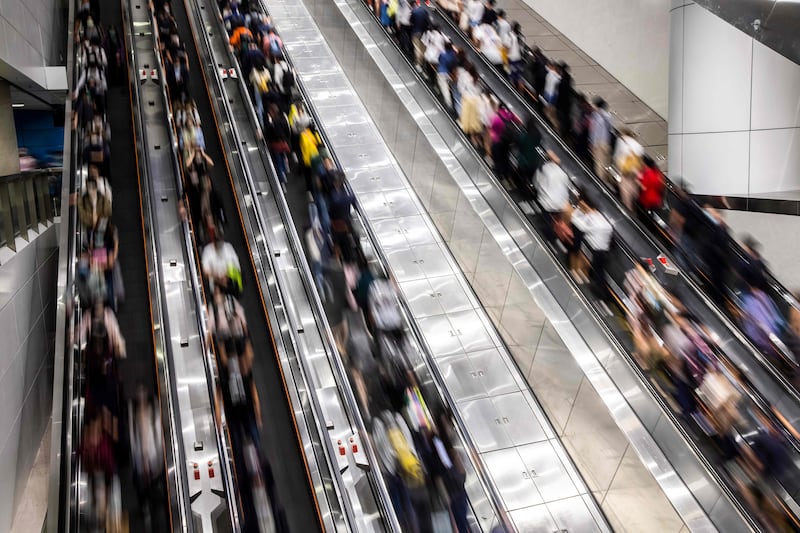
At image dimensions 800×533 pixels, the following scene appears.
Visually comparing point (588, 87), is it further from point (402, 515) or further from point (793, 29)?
point (402, 515)

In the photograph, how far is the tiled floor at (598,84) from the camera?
32.6 feet

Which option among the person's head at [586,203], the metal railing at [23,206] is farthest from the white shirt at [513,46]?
the metal railing at [23,206]

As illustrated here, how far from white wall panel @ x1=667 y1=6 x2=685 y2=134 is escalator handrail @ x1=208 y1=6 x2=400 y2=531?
5.90 meters

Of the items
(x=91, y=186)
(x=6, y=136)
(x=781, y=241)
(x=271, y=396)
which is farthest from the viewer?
(x=6, y=136)

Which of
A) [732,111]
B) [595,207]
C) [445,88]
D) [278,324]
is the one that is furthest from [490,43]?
[278,324]

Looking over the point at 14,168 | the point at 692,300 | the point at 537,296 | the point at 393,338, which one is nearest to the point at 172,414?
the point at 393,338

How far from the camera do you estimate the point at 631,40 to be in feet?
36.2

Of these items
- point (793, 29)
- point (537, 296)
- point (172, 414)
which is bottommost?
point (172, 414)

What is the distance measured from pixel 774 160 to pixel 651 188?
295 centimetres

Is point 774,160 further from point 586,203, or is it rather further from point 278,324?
point 278,324

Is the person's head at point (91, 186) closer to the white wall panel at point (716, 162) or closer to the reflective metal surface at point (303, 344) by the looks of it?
the reflective metal surface at point (303, 344)

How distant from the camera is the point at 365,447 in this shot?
538cm

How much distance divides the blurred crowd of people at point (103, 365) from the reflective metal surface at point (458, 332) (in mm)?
2689

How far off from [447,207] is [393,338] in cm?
260
